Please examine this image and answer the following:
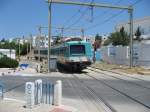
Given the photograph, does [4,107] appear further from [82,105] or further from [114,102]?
[114,102]

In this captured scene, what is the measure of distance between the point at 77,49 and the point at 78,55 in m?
0.64

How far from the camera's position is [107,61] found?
6359 centimetres

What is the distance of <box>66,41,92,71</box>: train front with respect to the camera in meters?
36.3

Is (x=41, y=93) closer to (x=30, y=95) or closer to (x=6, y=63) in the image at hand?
(x=30, y=95)

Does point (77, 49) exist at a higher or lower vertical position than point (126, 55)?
higher

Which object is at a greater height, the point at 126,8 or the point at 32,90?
the point at 126,8

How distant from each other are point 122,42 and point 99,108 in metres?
100

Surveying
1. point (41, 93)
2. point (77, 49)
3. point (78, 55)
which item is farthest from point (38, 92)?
point (77, 49)

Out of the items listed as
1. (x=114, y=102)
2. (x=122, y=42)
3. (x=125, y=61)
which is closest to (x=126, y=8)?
(x=125, y=61)

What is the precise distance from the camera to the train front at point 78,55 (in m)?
36.3

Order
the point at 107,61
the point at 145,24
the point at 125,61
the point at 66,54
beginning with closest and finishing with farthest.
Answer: the point at 66,54
the point at 125,61
the point at 107,61
the point at 145,24

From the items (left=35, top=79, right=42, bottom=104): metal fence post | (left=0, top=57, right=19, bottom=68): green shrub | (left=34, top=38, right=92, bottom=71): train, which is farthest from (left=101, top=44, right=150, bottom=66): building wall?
(left=35, top=79, right=42, bottom=104): metal fence post

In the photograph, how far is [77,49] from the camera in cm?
3691

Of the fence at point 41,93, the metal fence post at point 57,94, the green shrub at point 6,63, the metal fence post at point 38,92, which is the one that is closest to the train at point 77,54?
the green shrub at point 6,63
